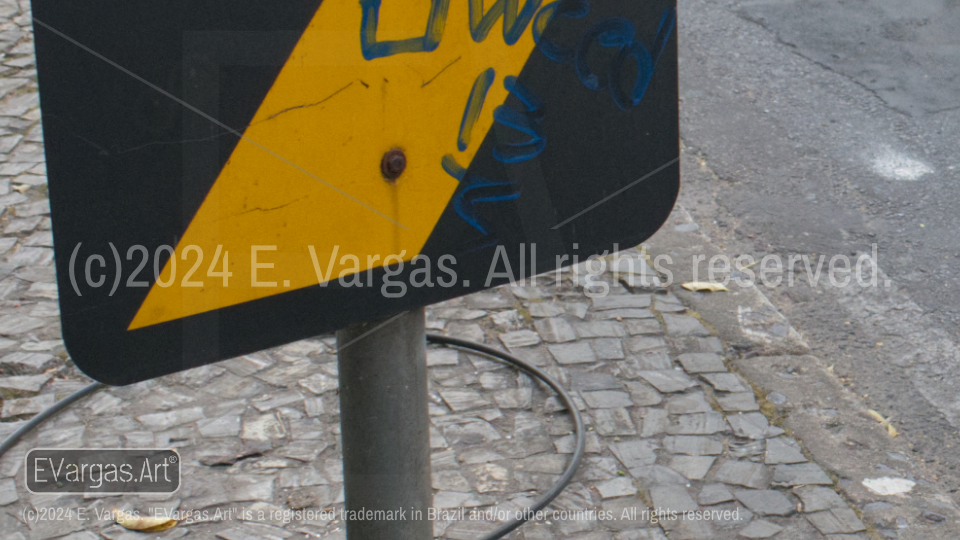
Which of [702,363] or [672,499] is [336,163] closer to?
[672,499]

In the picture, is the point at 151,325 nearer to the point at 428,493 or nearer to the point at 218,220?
the point at 218,220

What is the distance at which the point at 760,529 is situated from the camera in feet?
8.76

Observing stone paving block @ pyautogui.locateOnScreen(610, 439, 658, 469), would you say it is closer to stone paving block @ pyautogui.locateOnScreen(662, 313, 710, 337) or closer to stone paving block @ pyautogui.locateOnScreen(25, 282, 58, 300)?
stone paving block @ pyautogui.locateOnScreen(662, 313, 710, 337)

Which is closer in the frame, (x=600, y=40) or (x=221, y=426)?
(x=600, y=40)

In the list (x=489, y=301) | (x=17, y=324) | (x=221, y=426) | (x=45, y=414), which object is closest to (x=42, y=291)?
(x=17, y=324)

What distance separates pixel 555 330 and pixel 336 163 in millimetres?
2758

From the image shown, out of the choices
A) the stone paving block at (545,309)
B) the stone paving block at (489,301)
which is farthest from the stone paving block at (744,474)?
the stone paving block at (489,301)

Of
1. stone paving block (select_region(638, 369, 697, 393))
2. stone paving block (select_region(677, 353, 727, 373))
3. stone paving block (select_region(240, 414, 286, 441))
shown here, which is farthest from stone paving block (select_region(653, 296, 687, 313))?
stone paving block (select_region(240, 414, 286, 441))

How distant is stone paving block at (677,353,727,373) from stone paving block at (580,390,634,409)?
0.31m

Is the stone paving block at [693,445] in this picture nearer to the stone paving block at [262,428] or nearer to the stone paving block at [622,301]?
the stone paving block at [622,301]

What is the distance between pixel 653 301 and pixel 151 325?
316 centimetres

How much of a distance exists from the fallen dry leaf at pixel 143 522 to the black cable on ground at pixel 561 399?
925 mm

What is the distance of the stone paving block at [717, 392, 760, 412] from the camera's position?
126 inches

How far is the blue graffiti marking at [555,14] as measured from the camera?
42.0 inches
